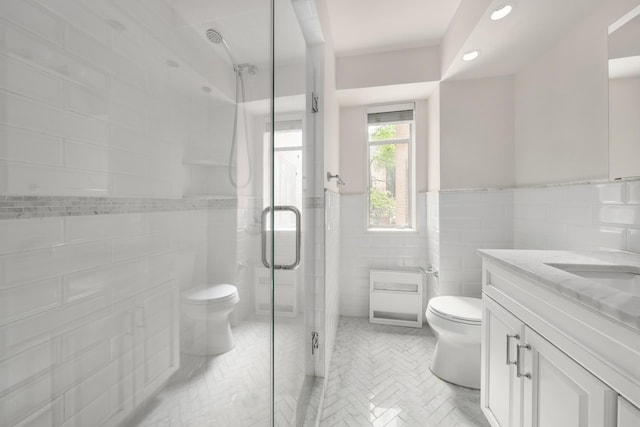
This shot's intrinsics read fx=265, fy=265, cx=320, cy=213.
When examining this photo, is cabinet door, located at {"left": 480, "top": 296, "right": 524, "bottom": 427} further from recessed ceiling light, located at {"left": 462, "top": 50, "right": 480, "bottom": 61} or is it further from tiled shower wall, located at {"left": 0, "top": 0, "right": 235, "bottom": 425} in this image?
recessed ceiling light, located at {"left": 462, "top": 50, "right": 480, "bottom": 61}

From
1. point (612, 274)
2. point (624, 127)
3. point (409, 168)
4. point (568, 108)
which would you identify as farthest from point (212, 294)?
point (409, 168)

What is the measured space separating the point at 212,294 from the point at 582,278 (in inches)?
42.2

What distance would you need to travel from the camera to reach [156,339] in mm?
474

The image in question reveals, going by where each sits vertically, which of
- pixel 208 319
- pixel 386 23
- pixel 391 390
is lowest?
pixel 391 390

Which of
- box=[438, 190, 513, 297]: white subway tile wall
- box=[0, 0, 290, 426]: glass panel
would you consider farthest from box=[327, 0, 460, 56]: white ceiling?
box=[0, 0, 290, 426]: glass panel

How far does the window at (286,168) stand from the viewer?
1078 mm

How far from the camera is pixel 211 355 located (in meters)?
0.60

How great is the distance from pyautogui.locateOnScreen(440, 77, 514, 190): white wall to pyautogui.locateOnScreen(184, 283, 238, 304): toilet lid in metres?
2.11

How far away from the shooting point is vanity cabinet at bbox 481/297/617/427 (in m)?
0.70

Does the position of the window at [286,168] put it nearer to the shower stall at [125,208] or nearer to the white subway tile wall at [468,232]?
the shower stall at [125,208]

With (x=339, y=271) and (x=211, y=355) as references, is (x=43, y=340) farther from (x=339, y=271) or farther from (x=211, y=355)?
(x=339, y=271)

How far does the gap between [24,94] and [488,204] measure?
262 cm

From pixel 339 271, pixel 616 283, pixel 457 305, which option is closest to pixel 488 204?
pixel 457 305

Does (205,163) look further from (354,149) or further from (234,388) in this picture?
(354,149)
